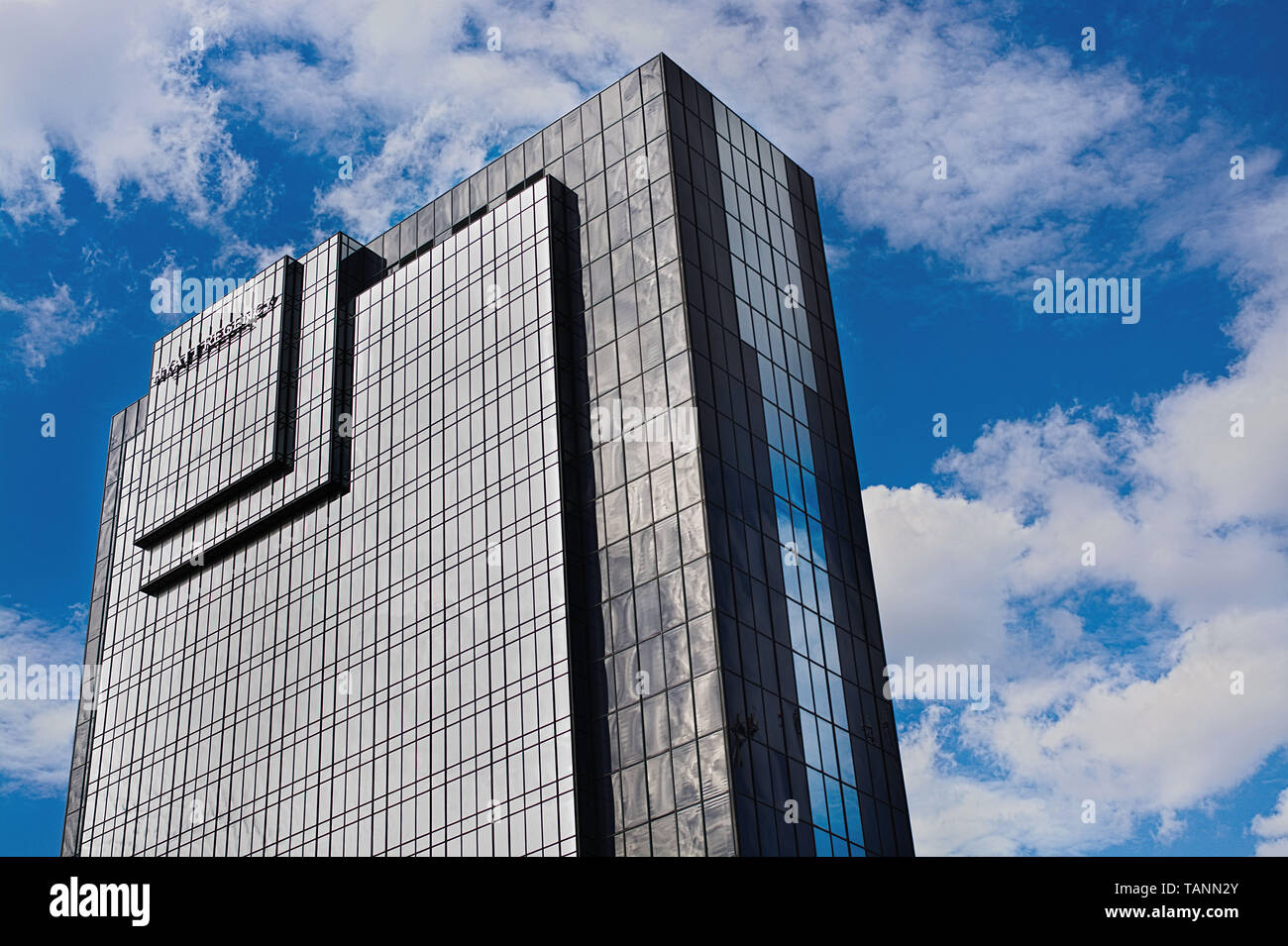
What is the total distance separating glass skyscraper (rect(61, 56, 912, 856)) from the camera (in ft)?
213

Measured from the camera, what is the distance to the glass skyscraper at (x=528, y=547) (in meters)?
64.9

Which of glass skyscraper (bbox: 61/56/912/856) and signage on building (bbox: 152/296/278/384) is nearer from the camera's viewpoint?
glass skyscraper (bbox: 61/56/912/856)

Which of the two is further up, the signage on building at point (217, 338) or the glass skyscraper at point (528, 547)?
the signage on building at point (217, 338)

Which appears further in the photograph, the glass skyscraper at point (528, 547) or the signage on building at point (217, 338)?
the signage on building at point (217, 338)

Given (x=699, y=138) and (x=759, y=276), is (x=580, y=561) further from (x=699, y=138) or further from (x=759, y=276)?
(x=699, y=138)

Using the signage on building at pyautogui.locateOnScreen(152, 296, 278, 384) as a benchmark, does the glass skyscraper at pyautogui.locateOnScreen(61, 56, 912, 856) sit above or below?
below

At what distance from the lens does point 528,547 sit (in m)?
72.4

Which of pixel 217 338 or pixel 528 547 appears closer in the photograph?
pixel 528 547

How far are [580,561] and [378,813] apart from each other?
56.3ft

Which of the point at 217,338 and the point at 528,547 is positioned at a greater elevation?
the point at 217,338
